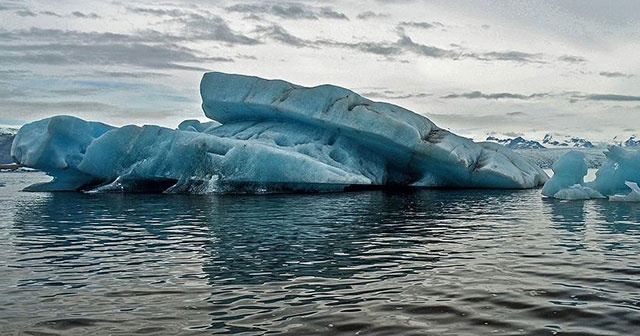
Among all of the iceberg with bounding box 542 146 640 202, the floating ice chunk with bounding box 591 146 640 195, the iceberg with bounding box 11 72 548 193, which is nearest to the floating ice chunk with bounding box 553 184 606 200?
the iceberg with bounding box 542 146 640 202

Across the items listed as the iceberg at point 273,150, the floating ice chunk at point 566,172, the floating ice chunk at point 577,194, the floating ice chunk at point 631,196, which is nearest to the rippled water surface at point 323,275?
the floating ice chunk at point 631,196

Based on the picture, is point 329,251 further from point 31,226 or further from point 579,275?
point 31,226

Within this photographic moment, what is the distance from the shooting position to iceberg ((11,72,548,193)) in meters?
25.7

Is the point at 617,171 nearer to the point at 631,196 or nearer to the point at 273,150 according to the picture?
the point at 631,196

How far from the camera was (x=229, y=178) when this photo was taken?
2555 cm

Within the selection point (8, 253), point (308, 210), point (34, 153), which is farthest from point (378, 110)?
point (8, 253)

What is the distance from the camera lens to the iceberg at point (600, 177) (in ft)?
73.8

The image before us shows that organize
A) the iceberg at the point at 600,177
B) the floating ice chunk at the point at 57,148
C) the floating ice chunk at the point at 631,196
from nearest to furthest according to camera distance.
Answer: the floating ice chunk at the point at 631,196, the iceberg at the point at 600,177, the floating ice chunk at the point at 57,148

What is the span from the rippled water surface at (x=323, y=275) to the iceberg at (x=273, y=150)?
9919mm

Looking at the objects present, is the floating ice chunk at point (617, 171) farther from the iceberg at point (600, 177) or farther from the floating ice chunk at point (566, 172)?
the floating ice chunk at point (566, 172)

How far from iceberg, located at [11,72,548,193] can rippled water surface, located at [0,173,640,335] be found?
32.5 ft

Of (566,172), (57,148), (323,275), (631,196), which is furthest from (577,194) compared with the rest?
(57,148)

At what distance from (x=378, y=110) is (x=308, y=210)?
1135cm

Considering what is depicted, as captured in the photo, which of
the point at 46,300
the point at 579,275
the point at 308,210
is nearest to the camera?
the point at 46,300
